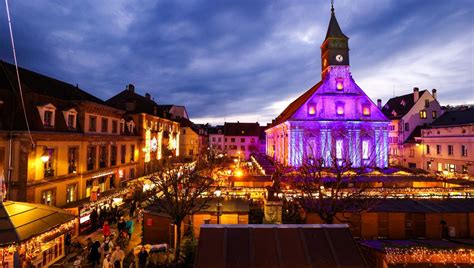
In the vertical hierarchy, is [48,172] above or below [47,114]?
below

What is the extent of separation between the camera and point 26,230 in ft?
34.5

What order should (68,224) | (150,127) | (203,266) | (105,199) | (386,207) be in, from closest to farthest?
(203,266) → (68,224) → (386,207) → (105,199) → (150,127)

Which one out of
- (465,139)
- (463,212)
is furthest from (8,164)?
(465,139)

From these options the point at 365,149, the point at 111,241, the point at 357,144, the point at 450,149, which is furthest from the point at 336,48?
the point at 111,241

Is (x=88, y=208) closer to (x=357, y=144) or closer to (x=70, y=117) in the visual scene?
(x=70, y=117)

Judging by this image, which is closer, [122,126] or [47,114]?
[47,114]

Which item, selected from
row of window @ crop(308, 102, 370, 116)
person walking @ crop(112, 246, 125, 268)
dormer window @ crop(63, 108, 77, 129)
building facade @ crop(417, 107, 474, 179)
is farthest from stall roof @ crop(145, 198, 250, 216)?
building facade @ crop(417, 107, 474, 179)

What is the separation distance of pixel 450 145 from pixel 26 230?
52.2 m

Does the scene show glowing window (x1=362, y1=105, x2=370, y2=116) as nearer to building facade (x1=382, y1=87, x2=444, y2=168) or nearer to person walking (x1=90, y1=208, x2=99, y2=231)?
building facade (x1=382, y1=87, x2=444, y2=168)

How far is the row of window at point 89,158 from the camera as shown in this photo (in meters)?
22.5

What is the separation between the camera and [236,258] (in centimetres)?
838

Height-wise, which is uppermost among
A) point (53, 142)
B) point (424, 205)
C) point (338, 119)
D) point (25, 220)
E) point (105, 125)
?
point (338, 119)

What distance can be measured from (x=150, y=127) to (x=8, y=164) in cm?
2511

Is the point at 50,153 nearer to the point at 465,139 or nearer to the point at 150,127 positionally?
the point at 150,127
